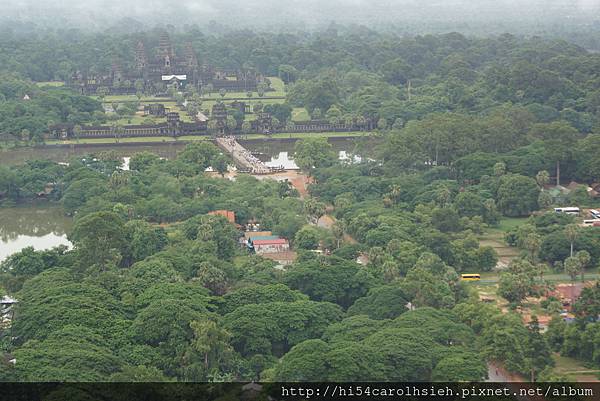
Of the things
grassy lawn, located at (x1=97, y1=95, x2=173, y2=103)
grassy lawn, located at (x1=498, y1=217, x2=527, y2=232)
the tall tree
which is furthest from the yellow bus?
grassy lawn, located at (x1=97, y1=95, x2=173, y2=103)

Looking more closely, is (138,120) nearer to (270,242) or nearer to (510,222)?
(270,242)

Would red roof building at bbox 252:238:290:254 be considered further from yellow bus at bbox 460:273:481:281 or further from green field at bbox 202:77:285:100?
green field at bbox 202:77:285:100

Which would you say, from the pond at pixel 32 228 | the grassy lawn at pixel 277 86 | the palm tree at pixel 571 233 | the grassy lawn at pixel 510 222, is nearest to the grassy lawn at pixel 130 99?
the grassy lawn at pixel 277 86

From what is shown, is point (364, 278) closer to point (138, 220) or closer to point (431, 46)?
point (138, 220)

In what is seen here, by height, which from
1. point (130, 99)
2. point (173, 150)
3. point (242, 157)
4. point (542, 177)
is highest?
point (542, 177)

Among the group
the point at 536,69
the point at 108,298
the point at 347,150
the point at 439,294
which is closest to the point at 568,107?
the point at 536,69

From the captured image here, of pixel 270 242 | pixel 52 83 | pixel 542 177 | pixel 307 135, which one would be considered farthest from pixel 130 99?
pixel 270 242
